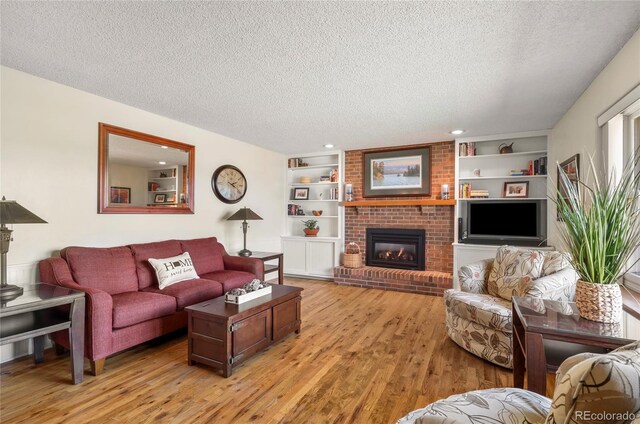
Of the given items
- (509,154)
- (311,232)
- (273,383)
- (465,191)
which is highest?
(509,154)

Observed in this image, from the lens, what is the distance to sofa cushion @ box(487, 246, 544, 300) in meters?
2.69

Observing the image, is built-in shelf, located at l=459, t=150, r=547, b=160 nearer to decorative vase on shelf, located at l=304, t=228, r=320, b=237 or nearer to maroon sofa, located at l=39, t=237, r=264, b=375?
decorative vase on shelf, located at l=304, t=228, r=320, b=237

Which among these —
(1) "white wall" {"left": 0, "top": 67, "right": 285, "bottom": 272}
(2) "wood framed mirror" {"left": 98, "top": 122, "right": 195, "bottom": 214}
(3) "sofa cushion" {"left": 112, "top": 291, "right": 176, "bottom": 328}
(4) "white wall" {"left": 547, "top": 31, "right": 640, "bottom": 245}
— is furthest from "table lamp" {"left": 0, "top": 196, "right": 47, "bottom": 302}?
(4) "white wall" {"left": 547, "top": 31, "right": 640, "bottom": 245}

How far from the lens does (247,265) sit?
12.4ft

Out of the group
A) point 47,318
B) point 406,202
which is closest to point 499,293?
point 406,202

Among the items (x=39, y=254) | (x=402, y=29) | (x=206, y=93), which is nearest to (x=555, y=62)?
(x=402, y=29)

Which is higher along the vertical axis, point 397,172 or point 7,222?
point 397,172

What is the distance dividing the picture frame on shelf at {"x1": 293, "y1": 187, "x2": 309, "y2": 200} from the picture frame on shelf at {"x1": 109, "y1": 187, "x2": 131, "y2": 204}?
308 cm

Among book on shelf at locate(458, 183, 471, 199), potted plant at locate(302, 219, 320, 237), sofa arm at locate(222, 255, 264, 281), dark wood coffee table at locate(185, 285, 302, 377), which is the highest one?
book on shelf at locate(458, 183, 471, 199)

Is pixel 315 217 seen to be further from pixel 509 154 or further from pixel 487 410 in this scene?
pixel 487 410

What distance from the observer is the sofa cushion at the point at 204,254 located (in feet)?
11.7

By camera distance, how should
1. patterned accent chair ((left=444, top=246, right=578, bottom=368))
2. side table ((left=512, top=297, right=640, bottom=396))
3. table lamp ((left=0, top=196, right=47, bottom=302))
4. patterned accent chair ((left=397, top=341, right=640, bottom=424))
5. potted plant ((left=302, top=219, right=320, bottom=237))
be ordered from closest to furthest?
patterned accent chair ((left=397, top=341, right=640, bottom=424)), side table ((left=512, top=297, right=640, bottom=396)), table lamp ((left=0, top=196, right=47, bottom=302)), patterned accent chair ((left=444, top=246, right=578, bottom=368)), potted plant ((left=302, top=219, right=320, bottom=237))

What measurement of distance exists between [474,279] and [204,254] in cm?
300

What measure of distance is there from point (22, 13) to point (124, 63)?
0.62 m
